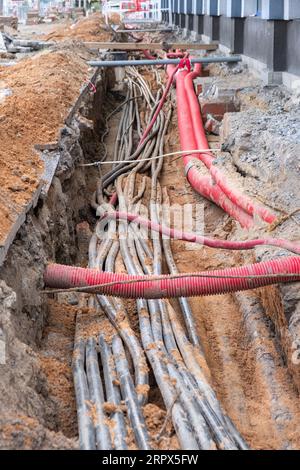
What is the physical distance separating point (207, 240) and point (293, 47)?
6.35m

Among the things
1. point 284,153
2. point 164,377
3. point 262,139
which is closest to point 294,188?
point 284,153

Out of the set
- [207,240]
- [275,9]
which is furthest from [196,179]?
[275,9]

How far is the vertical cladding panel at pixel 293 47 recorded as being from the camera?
11.1m

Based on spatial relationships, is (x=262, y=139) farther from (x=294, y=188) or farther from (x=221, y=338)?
(x=221, y=338)

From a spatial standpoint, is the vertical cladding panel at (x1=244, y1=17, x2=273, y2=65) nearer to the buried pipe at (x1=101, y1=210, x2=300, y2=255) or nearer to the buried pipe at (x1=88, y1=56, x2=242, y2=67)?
the buried pipe at (x1=88, y1=56, x2=242, y2=67)

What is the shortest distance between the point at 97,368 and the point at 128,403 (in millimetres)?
534

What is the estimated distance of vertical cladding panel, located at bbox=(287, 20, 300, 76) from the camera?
437 inches

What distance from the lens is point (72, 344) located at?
486 centimetres

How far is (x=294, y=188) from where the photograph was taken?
674 centimetres

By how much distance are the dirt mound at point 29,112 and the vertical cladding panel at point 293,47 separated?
3.64 m

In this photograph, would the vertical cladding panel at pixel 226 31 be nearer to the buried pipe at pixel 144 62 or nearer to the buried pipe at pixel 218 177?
the buried pipe at pixel 144 62

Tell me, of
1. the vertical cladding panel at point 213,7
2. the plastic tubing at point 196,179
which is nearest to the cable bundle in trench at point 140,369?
the plastic tubing at point 196,179

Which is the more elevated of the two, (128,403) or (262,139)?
(262,139)
